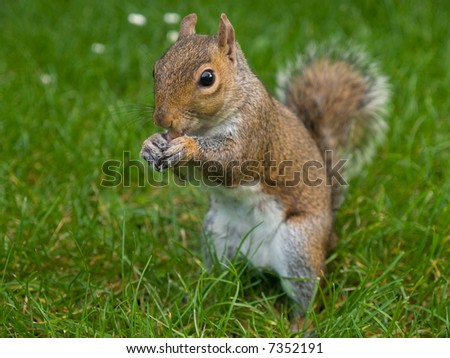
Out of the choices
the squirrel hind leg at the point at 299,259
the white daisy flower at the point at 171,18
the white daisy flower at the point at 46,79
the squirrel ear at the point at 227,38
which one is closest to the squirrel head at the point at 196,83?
the squirrel ear at the point at 227,38

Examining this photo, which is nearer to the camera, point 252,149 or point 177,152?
point 177,152

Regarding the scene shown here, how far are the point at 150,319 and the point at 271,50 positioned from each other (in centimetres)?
186

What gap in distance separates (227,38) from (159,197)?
86 cm

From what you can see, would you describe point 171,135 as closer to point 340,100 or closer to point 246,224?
point 246,224

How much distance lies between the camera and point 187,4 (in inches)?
148

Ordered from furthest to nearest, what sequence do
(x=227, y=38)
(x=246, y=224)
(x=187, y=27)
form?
(x=246, y=224) < (x=187, y=27) < (x=227, y=38)

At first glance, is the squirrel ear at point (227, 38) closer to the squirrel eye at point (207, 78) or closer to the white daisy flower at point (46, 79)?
the squirrel eye at point (207, 78)

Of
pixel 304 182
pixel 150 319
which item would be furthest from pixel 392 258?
pixel 150 319

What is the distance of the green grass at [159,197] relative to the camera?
1.92 meters

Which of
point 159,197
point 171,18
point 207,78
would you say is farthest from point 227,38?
point 171,18

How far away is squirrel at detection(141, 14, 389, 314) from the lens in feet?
5.87

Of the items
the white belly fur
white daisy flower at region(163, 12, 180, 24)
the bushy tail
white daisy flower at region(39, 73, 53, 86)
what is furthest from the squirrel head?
white daisy flower at region(163, 12, 180, 24)

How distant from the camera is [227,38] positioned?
6.12 ft

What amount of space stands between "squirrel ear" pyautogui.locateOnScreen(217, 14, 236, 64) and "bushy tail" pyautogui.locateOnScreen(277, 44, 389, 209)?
24.3 inches
